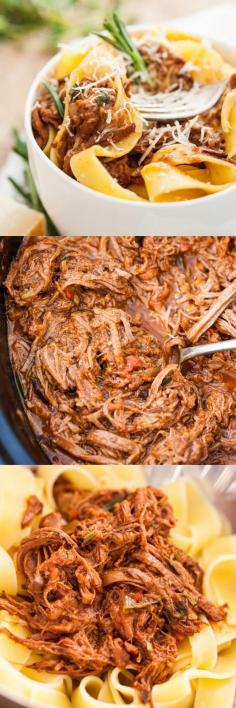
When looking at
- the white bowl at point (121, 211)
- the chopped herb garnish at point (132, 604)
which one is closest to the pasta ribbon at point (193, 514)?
the chopped herb garnish at point (132, 604)

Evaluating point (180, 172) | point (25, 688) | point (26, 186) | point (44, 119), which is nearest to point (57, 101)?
point (44, 119)

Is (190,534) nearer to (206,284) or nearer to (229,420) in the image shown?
(229,420)

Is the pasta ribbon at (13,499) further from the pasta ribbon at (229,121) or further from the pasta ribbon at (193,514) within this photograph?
the pasta ribbon at (229,121)

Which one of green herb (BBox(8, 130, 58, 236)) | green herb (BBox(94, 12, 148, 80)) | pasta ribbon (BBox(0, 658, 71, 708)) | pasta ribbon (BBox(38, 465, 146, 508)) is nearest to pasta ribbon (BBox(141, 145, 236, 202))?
green herb (BBox(94, 12, 148, 80))

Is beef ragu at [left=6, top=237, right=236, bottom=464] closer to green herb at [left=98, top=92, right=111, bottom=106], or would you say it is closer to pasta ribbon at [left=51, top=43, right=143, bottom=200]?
pasta ribbon at [left=51, top=43, right=143, bottom=200]

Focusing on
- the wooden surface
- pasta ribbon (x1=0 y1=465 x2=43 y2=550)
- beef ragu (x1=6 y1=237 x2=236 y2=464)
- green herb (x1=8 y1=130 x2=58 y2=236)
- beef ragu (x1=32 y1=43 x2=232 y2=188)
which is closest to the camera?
beef ragu (x1=6 y1=237 x2=236 y2=464)

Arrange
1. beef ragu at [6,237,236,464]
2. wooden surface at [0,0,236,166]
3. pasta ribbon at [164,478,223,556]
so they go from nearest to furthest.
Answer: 1. beef ragu at [6,237,236,464]
2. pasta ribbon at [164,478,223,556]
3. wooden surface at [0,0,236,166]

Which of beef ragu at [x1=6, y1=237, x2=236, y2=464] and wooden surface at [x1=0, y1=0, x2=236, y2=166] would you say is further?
wooden surface at [x1=0, y1=0, x2=236, y2=166]
